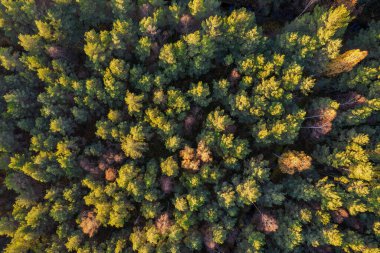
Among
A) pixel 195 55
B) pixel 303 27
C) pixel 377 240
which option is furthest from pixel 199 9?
pixel 377 240

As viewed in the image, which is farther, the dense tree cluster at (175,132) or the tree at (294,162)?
the tree at (294,162)

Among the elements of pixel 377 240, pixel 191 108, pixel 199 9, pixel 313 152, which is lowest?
pixel 377 240

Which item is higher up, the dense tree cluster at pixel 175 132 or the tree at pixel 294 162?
the dense tree cluster at pixel 175 132

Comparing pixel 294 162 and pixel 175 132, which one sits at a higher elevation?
pixel 175 132

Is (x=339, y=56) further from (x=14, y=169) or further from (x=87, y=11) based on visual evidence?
(x=14, y=169)

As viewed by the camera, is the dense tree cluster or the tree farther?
the tree

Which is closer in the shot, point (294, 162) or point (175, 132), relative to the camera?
point (294, 162)

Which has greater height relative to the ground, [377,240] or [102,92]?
[102,92]

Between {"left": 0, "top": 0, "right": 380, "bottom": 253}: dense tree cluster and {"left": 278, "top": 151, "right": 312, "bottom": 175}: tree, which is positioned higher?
{"left": 0, "top": 0, "right": 380, "bottom": 253}: dense tree cluster
